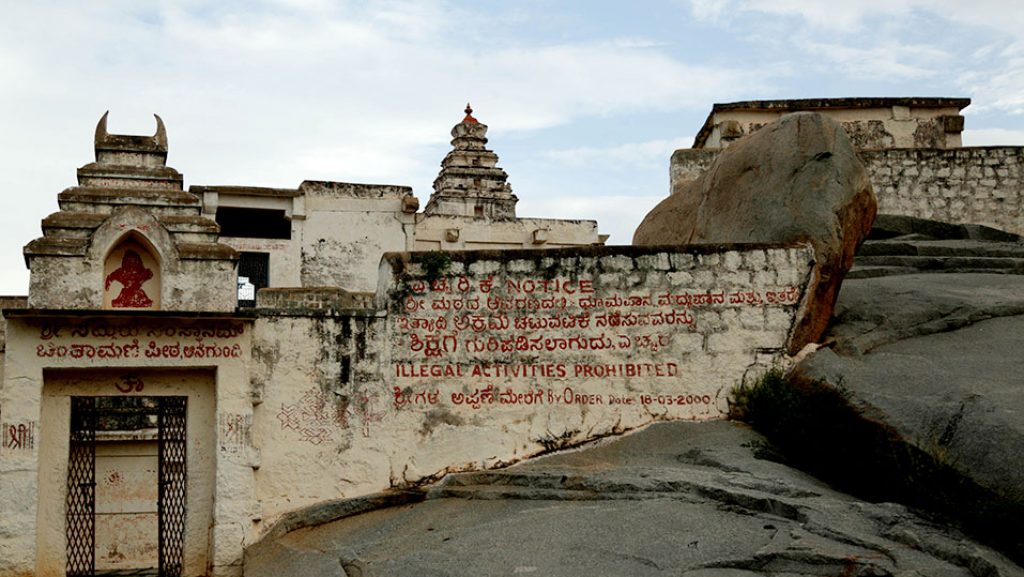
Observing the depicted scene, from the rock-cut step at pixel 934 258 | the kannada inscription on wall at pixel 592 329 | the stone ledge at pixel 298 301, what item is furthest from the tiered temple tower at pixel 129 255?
the rock-cut step at pixel 934 258

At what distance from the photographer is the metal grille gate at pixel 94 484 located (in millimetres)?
12156

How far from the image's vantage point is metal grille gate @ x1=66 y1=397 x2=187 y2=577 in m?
12.2

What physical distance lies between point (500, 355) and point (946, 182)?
12314 millimetres

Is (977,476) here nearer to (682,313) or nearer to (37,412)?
(682,313)

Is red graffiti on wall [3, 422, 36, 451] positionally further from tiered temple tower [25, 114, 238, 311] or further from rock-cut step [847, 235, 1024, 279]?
rock-cut step [847, 235, 1024, 279]

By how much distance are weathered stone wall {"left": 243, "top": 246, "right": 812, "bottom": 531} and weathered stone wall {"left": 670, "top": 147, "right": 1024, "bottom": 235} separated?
906 centimetres

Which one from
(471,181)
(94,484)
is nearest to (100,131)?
(94,484)

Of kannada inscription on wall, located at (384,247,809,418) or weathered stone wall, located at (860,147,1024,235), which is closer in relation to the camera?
kannada inscription on wall, located at (384,247,809,418)

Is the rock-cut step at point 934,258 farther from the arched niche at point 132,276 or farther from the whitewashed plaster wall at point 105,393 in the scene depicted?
the arched niche at point 132,276

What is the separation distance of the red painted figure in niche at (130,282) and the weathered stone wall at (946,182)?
35.3 feet

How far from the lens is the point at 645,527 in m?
9.37

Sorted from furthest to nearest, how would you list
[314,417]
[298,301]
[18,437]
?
[298,301], [314,417], [18,437]

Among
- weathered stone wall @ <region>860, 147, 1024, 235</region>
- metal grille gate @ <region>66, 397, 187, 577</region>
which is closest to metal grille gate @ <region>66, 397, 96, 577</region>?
metal grille gate @ <region>66, 397, 187, 577</region>

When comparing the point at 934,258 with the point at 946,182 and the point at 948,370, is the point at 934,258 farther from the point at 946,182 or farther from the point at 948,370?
the point at 946,182
